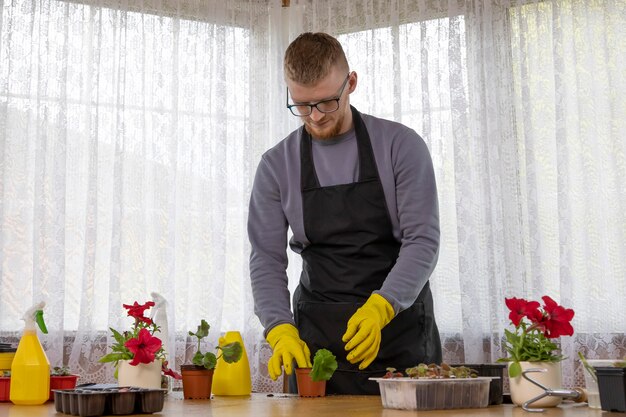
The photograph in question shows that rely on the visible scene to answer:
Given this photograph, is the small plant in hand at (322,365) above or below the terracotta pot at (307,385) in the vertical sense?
above

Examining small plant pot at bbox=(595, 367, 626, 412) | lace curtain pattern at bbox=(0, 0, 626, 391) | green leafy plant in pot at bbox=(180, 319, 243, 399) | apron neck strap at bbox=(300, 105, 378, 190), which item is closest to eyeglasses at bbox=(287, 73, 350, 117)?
apron neck strap at bbox=(300, 105, 378, 190)

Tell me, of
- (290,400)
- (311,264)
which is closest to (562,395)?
(290,400)

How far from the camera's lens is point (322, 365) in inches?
70.9

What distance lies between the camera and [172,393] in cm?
207

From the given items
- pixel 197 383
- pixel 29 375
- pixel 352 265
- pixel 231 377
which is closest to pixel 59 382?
pixel 29 375

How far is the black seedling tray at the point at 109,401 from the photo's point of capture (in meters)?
1.39

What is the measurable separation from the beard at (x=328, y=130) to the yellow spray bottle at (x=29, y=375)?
3.08 feet

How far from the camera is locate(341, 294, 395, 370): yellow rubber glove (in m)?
1.94

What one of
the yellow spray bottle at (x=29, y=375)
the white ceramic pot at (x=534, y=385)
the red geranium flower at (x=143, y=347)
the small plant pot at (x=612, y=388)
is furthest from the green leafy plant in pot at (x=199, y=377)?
the small plant pot at (x=612, y=388)

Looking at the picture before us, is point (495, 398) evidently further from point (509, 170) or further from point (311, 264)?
point (509, 170)

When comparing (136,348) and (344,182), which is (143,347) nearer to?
(136,348)

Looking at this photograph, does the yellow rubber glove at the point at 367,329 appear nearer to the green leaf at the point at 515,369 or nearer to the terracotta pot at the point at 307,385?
the terracotta pot at the point at 307,385

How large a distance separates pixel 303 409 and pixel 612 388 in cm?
55

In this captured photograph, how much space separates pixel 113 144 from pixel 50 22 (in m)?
0.61
